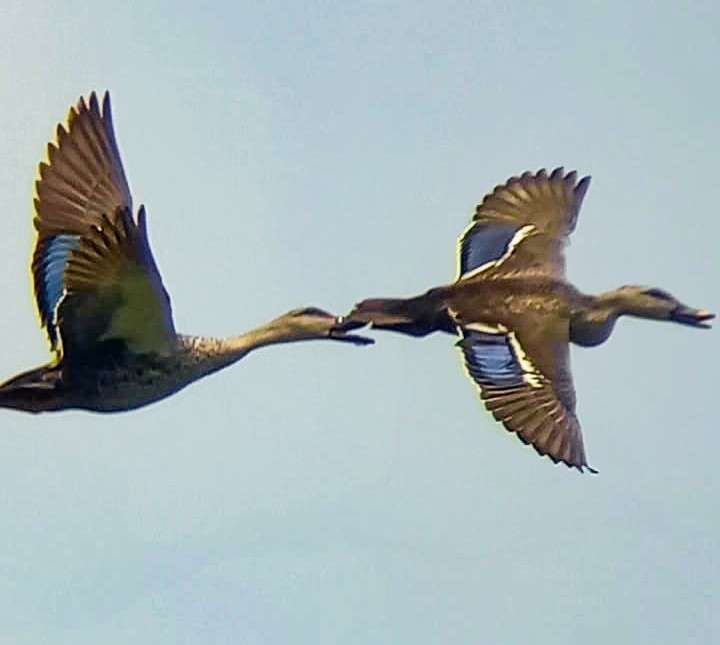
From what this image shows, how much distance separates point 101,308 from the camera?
23359mm

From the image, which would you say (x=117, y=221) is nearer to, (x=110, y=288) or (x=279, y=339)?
(x=110, y=288)

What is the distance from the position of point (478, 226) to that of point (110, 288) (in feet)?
20.8

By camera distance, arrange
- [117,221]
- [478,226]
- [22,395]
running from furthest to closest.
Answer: [478,226]
[22,395]
[117,221]

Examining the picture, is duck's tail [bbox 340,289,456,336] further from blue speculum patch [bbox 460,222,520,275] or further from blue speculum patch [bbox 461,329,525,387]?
blue speculum patch [bbox 460,222,520,275]

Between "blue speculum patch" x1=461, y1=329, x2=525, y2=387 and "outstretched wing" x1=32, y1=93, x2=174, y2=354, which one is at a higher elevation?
"outstretched wing" x1=32, y1=93, x2=174, y2=354

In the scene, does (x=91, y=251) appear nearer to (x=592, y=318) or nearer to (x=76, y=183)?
(x=76, y=183)

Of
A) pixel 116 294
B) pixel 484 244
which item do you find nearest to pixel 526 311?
pixel 484 244

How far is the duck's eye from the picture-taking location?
88.6ft

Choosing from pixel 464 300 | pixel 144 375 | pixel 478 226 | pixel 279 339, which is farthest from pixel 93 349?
pixel 478 226

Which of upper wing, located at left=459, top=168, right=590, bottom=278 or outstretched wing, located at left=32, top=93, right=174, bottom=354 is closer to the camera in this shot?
outstretched wing, located at left=32, top=93, right=174, bottom=354

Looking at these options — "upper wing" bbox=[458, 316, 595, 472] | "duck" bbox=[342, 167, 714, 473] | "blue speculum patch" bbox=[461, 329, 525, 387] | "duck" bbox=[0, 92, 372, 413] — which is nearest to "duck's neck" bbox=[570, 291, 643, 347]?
"duck" bbox=[342, 167, 714, 473]

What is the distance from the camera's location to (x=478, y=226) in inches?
1110

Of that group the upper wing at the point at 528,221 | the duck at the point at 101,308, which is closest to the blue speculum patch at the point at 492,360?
the duck at the point at 101,308

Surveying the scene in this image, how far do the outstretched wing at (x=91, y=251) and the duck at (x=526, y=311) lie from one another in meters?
2.55
